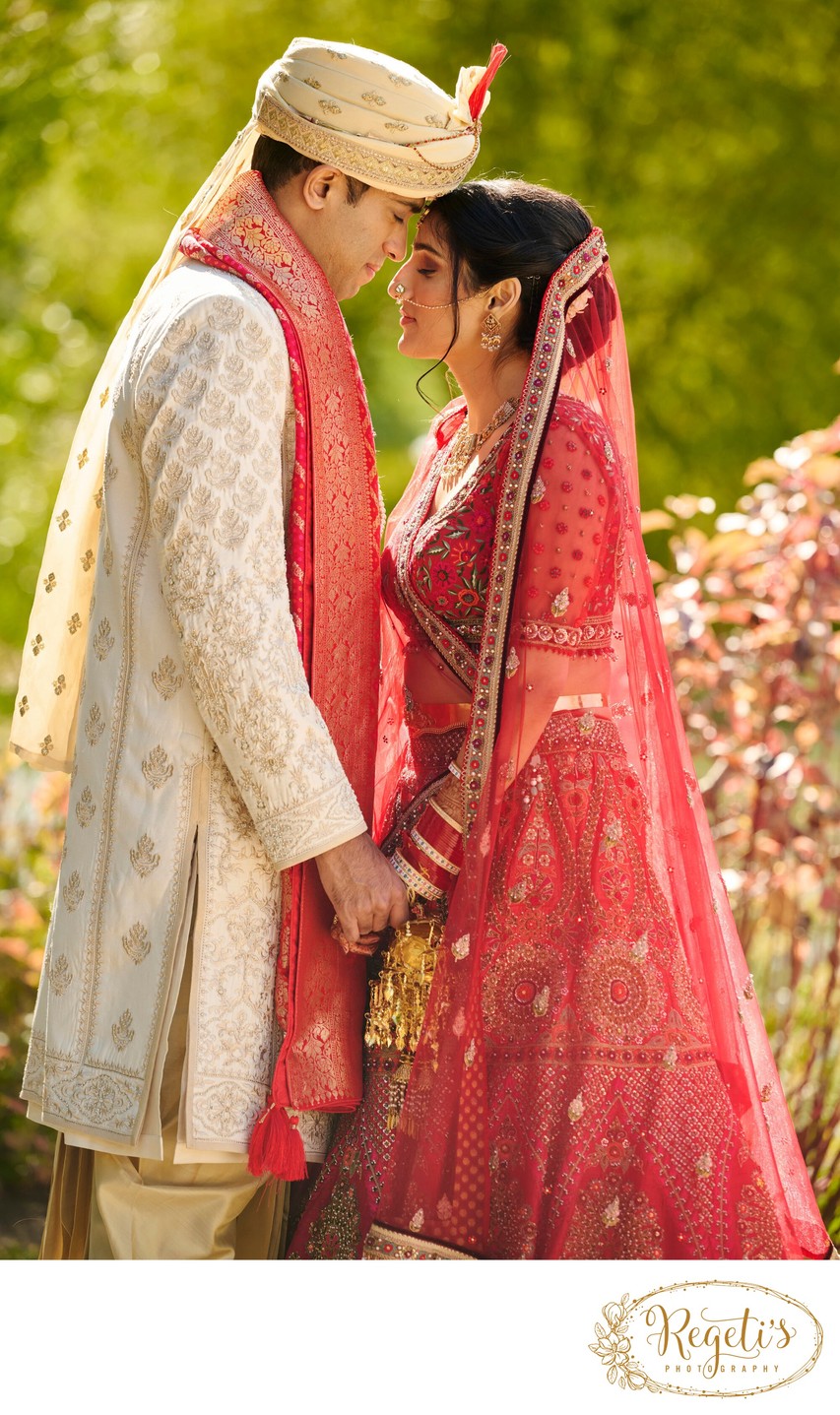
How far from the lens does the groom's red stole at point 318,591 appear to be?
1894 millimetres

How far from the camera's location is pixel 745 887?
325 centimetres

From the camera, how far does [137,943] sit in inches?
72.9

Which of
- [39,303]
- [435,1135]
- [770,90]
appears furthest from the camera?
[39,303]

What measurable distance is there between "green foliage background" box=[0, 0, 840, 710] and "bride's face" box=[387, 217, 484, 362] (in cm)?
429

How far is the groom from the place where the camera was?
181 cm

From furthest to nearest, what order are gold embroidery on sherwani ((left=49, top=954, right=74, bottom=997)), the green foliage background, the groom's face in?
1. the green foliage background
2. the groom's face
3. gold embroidery on sherwani ((left=49, top=954, right=74, bottom=997))

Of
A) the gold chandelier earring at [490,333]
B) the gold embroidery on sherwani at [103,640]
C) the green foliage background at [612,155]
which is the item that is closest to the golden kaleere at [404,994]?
the gold embroidery on sherwani at [103,640]

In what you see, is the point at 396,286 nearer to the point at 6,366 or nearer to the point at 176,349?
the point at 176,349

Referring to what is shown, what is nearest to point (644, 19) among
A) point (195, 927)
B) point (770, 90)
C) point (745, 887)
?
point (770, 90)

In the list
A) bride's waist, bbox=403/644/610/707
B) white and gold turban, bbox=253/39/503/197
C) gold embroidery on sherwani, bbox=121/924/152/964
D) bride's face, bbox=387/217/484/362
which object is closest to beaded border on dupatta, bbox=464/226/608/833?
bride's waist, bbox=403/644/610/707

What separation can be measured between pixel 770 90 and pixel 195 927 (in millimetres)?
5729

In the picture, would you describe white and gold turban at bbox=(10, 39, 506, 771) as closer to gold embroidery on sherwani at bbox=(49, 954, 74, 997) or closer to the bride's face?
the bride's face

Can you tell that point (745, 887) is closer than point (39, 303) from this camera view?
Yes

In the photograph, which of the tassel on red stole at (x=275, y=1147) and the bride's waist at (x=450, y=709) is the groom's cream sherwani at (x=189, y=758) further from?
the bride's waist at (x=450, y=709)
